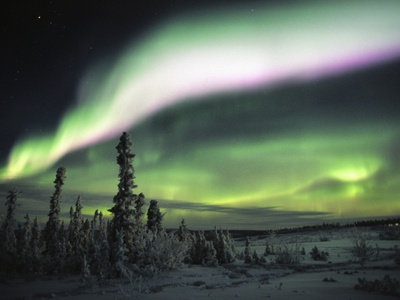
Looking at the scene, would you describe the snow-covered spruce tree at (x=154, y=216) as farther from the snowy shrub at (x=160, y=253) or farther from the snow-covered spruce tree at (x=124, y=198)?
the snowy shrub at (x=160, y=253)

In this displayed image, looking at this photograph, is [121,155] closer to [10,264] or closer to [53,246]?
[10,264]

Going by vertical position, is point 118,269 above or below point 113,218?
below

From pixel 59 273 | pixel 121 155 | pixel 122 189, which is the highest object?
pixel 121 155

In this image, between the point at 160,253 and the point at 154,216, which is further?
the point at 154,216

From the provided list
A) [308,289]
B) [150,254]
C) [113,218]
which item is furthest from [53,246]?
[308,289]

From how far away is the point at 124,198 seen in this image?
25.4 m

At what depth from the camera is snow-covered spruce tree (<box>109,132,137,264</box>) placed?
25.0 metres

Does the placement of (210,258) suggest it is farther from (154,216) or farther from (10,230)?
(10,230)

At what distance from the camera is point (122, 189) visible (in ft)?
83.9

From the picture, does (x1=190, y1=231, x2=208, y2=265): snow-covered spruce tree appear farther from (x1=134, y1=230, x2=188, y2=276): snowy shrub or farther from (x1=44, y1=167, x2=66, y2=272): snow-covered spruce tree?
(x1=44, y1=167, x2=66, y2=272): snow-covered spruce tree

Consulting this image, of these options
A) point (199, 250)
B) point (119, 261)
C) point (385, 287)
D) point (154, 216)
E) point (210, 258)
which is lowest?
point (210, 258)

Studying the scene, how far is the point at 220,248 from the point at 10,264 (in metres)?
18.2

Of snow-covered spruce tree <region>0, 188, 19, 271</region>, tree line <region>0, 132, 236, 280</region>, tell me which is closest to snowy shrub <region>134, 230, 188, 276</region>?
tree line <region>0, 132, 236, 280</region>

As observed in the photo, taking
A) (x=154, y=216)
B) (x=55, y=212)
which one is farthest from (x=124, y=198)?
(x=55, y=212)
